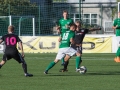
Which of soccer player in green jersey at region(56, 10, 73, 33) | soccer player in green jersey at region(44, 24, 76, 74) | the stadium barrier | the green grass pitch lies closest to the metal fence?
the stadium barrier

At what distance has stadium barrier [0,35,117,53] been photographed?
107 feet

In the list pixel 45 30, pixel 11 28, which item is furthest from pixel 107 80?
pixel 45 30

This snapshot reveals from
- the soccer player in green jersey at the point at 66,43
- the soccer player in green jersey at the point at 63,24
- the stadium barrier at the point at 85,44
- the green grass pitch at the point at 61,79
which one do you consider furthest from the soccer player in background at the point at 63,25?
the stadium barrier at the point at 85,44

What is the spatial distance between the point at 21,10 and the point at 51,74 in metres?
21.5

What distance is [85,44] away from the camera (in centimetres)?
3275

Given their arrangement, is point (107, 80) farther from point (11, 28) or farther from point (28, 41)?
point (28, 41)

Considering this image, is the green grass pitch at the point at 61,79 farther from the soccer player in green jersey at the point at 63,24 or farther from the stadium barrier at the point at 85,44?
the stadium barrier at the point at 85,44

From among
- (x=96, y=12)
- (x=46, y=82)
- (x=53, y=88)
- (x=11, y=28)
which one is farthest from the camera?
(x=96, y=12)

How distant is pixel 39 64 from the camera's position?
24.1m

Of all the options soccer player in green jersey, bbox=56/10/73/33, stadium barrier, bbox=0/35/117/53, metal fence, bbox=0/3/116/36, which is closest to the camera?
soccer player in green jersey, bbox=56/10/73/33

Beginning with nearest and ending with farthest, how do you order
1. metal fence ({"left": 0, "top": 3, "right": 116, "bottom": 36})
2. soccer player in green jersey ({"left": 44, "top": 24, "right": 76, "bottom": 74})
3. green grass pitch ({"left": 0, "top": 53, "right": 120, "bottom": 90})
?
green grass pitch ({"left": 0, "top": 53, "right": 120, "bottom": 90})
soccer player in green jersey ({"left": 44, "top": 24, "right": 76, "bottom": 74})
metal fence ({"left": 0, "top": 3, "right": 116, "bottom": 36})

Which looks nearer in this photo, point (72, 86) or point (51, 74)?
point (72, 86)

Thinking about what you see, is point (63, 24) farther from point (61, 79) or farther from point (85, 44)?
point (85, 44)

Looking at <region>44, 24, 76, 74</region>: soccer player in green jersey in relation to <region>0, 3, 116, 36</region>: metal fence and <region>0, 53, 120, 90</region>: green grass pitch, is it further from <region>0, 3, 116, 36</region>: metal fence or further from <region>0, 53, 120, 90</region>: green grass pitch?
<region>0, 3, 116, 36</region>: metal fence
